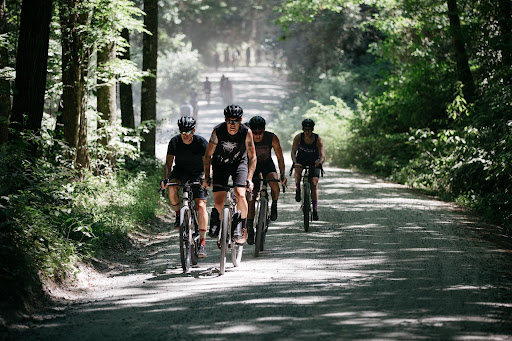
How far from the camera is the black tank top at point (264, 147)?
415 inches

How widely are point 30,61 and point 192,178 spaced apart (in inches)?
122

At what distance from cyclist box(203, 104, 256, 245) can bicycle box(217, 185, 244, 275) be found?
0.31 feet

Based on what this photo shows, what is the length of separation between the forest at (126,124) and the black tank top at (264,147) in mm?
2891

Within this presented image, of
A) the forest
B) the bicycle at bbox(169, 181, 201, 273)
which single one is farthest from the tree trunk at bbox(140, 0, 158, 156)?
the bicycle at bbox(169, 181, 201, 273)

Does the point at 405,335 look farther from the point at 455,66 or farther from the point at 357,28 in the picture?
the point at 357,28

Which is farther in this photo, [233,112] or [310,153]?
[310,153]

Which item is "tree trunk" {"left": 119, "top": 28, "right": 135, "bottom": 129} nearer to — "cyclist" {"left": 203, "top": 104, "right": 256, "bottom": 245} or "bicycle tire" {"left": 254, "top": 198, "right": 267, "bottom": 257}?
"bicycle tire" {"left": 254, "top": 198, "right": 267, "bottom": 257}

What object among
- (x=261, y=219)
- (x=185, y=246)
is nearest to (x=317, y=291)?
(x=185, y=246)

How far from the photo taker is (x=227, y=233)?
28.6 ft

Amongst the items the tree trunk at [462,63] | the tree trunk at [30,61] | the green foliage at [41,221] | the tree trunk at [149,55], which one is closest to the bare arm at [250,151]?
the green foliage at [41,221]

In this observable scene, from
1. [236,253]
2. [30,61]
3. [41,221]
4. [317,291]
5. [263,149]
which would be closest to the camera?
[317,291]

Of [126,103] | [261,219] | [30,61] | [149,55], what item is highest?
[149,55]

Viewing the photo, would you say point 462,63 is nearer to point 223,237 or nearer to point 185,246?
point 223,237

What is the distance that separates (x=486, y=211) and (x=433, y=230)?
3.08 metres
